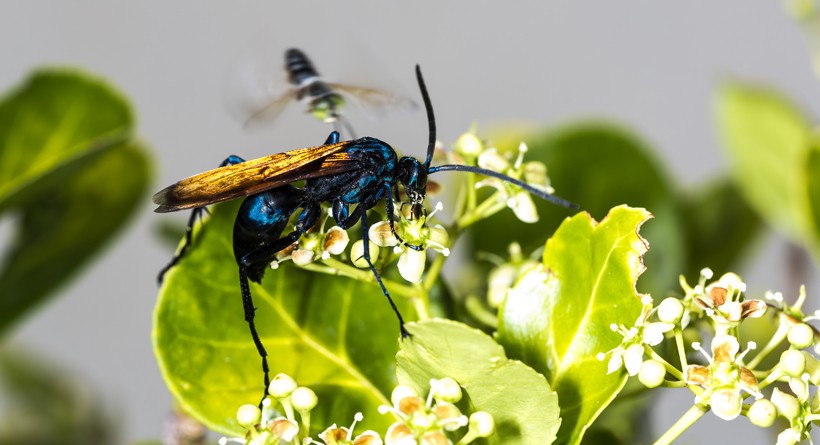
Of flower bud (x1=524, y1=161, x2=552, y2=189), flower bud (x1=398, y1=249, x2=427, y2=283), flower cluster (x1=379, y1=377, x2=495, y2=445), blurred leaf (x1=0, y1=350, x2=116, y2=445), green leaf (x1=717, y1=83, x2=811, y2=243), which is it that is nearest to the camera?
flower cluster (x1=379, y1=377, x2=495, y2=445)

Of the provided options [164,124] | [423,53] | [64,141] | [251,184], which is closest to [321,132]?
[251,184]

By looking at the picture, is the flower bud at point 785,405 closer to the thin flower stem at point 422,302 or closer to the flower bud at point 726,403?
the flower bud at point 726,403

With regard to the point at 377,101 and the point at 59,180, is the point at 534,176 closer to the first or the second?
the point at 377,101

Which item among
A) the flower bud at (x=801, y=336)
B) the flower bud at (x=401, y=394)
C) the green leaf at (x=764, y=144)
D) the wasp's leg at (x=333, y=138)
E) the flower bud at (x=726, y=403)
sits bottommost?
the green leaf at (x=764, y=144)

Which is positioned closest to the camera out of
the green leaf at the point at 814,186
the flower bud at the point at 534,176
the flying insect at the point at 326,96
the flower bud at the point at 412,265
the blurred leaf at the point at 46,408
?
the flower bud at the point at 412,265

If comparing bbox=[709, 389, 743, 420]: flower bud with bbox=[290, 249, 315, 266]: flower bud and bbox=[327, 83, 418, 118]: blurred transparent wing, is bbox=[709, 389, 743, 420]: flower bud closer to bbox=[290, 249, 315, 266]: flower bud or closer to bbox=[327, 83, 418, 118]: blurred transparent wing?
bbox=[290, 249, 315, 266]: flower bud

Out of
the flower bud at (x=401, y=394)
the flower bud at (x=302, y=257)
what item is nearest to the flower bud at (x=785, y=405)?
the flower bud at (x=401, y=394)

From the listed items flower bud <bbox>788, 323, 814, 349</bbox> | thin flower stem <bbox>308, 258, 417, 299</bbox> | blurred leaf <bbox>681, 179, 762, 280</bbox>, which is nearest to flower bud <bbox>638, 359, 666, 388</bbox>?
flower bud <bbox>788, 323, 814, 349</bbox>

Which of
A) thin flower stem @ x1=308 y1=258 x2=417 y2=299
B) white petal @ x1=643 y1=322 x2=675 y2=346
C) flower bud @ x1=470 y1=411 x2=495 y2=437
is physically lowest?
flower bud @ x1=470 y1=411 x2=495 y2=437
